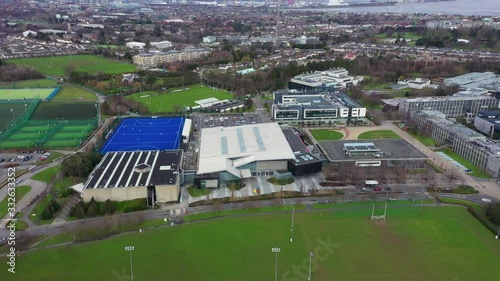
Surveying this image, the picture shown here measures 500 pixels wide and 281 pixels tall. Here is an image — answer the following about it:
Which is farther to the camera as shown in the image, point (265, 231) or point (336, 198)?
point (336, 198)

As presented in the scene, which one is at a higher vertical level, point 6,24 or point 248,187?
point 6,24

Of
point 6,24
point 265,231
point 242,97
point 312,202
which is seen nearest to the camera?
point 265,231

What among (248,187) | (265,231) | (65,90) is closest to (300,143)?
(248,187)

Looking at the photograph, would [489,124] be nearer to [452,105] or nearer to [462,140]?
[462,140]

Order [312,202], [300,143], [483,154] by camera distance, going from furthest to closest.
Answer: [300,143] → [483,154] → [312,202]

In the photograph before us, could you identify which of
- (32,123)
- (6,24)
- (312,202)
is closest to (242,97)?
(32,123)

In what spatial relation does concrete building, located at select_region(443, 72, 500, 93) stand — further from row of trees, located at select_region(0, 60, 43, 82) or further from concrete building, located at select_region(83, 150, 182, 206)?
row of trees, located at select_region(0, 60, 43, 82)

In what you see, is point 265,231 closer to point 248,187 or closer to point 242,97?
point 248,187

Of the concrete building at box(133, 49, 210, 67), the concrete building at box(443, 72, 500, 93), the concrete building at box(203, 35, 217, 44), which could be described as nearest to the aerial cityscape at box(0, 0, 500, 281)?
the concrete building at box(443, 72, 500, 93)
